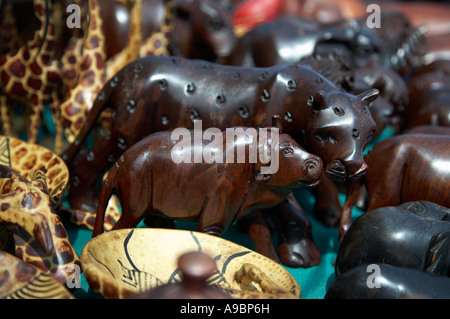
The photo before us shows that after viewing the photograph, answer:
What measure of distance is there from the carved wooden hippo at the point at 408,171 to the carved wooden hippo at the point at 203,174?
38 centimetres

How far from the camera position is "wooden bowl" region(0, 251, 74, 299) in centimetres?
98

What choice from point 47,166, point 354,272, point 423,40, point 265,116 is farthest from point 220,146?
point 423,40

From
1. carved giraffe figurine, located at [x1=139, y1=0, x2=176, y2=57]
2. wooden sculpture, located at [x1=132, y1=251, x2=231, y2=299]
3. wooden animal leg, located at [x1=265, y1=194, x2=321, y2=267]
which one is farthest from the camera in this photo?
carved giraffe figurine, located at [x1=139, y1=0, x2=176, y2=57]

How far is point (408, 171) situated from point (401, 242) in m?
0.36

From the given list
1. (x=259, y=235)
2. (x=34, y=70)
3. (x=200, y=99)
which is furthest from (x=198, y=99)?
(x=34, y=70)

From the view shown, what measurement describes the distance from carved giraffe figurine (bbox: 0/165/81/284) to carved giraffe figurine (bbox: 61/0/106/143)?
0.59 metres

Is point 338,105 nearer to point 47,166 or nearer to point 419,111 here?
point 47,166

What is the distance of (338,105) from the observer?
1221 mm

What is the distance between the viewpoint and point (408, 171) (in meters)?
1.45

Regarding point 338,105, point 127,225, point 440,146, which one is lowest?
point 127,225

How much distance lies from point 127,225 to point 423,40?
2.38m

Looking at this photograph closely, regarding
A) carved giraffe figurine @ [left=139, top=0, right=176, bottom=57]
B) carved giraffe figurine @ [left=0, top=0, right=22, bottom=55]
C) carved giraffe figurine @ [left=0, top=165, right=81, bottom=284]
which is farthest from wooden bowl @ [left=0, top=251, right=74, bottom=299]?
carved giraffe figurine @ [left=139, top=0, right=176, bottom=57]

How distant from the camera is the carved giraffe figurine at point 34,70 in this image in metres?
1.67

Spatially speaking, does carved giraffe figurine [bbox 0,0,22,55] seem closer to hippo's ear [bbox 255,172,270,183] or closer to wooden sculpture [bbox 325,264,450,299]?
hippo's ear [bbox 255,172,270,183]
